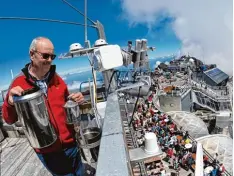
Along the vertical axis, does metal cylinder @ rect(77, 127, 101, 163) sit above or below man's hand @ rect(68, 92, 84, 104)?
below

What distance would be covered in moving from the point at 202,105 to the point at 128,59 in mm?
37551

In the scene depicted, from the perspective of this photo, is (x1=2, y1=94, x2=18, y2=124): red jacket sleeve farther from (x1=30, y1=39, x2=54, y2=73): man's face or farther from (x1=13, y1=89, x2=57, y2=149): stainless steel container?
(x1=30, y1=39, x2=54, y2=73): man's face

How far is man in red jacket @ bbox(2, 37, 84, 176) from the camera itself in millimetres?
2807

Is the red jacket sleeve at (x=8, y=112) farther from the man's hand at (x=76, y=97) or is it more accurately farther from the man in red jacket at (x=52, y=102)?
the man's hand at (x=76, y=97)

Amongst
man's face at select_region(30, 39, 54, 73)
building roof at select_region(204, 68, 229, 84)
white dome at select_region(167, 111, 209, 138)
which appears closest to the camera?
man's face at select_region(30, 39, 54, 73)

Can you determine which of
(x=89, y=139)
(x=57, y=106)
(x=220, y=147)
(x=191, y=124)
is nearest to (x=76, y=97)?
(x=57, y=106)

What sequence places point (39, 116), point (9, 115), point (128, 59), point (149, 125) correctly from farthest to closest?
1. point (149, 125)
2. point (128, 59)
3. point (9, 115)
4. point (39, 116)

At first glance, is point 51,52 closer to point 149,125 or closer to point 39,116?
point 39,116

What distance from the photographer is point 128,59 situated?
18.4 feet

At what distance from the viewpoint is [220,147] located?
19.7 m

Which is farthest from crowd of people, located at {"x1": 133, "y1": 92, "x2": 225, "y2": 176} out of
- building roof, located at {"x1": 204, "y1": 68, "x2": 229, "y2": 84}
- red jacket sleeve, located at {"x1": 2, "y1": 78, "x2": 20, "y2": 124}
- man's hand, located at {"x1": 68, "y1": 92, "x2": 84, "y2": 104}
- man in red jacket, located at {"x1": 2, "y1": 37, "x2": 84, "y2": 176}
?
building roof, located at {"x1": 204, "y1": 68, "x2": 229, "y2": 84}

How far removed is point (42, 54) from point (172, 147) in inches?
615

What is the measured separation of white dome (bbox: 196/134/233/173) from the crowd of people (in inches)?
127

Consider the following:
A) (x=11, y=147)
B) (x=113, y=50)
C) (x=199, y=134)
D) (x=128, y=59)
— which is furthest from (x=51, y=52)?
(x=199, y=134)
